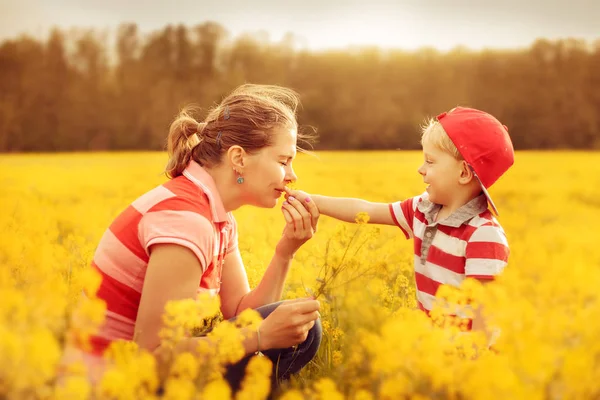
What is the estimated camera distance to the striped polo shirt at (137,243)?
7.04 ft

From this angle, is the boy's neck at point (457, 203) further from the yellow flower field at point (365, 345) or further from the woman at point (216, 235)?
the woman at point (216, 235)

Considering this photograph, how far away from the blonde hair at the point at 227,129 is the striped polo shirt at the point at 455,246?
2.57 feet

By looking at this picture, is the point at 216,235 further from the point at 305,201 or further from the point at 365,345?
the point at 365,345

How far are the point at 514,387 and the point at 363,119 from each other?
26300mm

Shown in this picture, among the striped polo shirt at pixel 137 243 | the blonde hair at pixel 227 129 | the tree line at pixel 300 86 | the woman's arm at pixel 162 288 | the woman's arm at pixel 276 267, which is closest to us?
the woman's arm at pixel 162 288

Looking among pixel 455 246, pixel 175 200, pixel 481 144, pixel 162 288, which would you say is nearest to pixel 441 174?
pixel 481 144

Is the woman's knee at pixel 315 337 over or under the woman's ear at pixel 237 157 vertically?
under

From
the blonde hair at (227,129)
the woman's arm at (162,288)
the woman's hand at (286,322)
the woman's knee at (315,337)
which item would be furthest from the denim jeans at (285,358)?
the blonde hair at (227,129)

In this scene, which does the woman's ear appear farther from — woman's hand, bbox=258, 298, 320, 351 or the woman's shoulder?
woman's hand, bbox=258, 298, 320, 351

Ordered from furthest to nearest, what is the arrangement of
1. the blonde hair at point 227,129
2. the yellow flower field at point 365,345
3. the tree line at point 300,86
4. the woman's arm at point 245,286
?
the tree line at point 300,86, the woman's arm at point 245,286, the blonde hair at point 227,129, the yellow flower field at point 365,345

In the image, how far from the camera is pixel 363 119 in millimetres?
27328

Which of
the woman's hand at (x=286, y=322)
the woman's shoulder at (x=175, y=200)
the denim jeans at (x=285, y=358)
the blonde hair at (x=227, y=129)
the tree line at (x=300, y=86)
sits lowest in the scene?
the denim jeans at (x=285, y=358)

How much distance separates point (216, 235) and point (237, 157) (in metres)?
0.34

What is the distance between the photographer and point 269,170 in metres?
2.55
